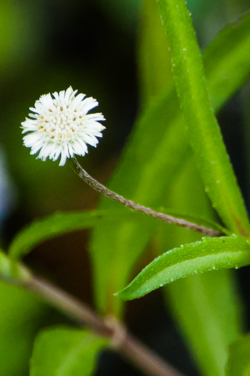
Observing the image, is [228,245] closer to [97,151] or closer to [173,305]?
[173,305]

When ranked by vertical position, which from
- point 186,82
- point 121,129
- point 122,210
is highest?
point 121,129

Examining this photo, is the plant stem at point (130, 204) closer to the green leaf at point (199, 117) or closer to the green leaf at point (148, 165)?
the green leaf at point (199, 117)

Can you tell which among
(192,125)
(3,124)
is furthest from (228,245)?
(3,124)

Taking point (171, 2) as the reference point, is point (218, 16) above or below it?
above

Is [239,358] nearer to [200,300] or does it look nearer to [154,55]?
[200,300]

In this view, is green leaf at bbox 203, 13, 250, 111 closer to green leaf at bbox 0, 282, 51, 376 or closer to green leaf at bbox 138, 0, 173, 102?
green leaf at bbox 138, 0, 173, 102

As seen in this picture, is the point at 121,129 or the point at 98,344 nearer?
the point at 98,344

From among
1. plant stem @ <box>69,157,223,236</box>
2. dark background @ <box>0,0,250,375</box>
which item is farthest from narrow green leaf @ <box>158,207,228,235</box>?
dark background @ <box>0,0,250,375</box>
